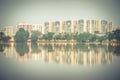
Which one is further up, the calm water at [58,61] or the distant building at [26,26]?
the distant building at [26,26]

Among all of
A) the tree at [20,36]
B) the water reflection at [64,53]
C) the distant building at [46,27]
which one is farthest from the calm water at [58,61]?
the distant building at [46,27]

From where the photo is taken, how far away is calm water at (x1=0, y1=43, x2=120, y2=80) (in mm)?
4914

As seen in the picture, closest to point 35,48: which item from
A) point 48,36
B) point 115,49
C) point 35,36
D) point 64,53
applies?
point 35,36

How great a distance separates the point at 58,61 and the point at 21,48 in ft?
2.42

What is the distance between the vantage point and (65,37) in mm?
5051

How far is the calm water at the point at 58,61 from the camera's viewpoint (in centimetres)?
491

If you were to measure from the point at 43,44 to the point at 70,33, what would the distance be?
1.81 ft

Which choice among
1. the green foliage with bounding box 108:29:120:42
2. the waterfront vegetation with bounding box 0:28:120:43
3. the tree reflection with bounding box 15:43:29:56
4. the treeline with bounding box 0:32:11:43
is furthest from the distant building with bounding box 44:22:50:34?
the green foliage with bounding box 108:29:120:42

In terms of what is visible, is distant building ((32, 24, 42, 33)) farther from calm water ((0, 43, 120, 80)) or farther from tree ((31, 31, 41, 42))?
calm water ((0, 43, 120, 80))

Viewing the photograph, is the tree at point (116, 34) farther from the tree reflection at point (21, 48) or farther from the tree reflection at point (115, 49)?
the tree reflection at point (21, 48)

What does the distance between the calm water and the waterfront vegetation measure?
4.1 inches

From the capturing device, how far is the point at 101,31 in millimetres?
4996

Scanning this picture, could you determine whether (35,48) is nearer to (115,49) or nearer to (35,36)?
(35,36)

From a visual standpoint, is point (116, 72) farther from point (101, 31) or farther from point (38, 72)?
point (38, 72)
